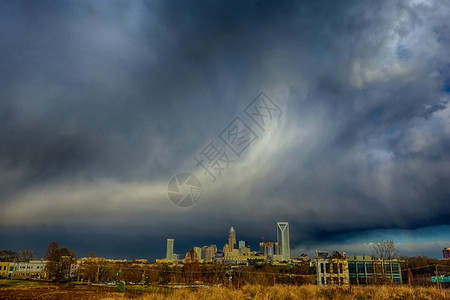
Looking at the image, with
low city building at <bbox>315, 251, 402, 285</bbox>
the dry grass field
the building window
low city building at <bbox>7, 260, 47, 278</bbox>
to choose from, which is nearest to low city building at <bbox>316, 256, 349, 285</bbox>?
low city building at <bbox>315, 251, 402, 285</bbox>

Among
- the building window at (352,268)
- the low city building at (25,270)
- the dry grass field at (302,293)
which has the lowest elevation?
the low city building at (25,270)

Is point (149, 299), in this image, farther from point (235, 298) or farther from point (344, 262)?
point (344, 262)

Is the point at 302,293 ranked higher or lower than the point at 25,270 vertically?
higher

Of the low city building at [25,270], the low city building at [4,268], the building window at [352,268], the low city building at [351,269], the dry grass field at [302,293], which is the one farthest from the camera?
the low city building at [25,270]

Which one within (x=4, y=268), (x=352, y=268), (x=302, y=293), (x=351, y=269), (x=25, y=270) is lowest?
(x=25, y=270)

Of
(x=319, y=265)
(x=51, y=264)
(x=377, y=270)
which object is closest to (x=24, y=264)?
(x=51, y=264)

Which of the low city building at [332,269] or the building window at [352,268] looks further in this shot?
the building window at [352,268]

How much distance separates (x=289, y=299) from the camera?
734 inches

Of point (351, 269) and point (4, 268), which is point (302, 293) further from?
point (4, 268)

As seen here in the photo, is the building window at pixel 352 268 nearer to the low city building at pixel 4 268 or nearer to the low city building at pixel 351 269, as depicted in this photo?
the low city building at pixel 351 269

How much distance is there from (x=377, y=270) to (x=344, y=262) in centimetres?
954

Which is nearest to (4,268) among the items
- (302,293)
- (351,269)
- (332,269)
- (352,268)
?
(332,269)

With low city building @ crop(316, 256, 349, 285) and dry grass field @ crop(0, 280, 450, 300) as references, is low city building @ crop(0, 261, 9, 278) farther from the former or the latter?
dry grass field @ crop(0, 280, 450, 300)

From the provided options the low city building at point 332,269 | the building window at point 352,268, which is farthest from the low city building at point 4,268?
the building window at point 352,268
